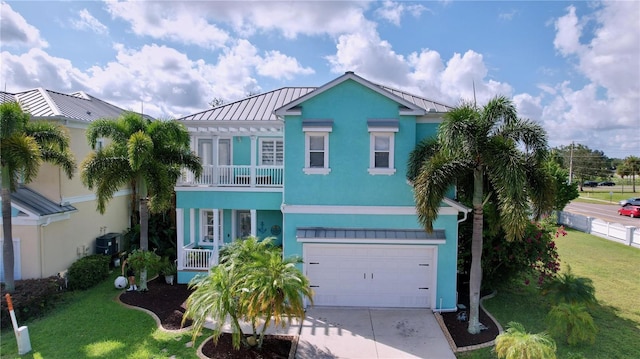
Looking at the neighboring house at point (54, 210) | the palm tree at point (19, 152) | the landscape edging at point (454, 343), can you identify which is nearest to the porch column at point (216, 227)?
the palm tree at point (19, 152)

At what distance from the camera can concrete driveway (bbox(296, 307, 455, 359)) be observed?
920 cm

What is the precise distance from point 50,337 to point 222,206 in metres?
6.50

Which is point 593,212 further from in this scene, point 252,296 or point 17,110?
point 17,110

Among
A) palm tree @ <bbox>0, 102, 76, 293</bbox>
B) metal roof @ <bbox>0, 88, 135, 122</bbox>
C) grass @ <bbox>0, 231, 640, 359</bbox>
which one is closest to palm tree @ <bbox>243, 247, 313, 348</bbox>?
grass @ <bbox>0, 231, 640, 359</bbox>

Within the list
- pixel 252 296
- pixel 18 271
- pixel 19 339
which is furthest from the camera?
pixel 18 271

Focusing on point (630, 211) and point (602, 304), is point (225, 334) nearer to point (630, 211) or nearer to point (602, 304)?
point (602, 304)

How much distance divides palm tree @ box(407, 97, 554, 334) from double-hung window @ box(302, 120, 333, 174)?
3.44 m

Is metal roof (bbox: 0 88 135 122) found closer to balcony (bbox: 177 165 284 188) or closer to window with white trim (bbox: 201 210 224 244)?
balcony (bbox: 177 165 284 188)

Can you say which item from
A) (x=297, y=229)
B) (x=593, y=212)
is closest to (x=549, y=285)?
(x=297, y=229)

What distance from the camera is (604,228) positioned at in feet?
76.3

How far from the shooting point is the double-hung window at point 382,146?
38.0ft

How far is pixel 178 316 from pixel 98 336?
213 cm

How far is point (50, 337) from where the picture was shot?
31.6 feet

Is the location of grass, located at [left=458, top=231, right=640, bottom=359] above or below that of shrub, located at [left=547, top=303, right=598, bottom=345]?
below
